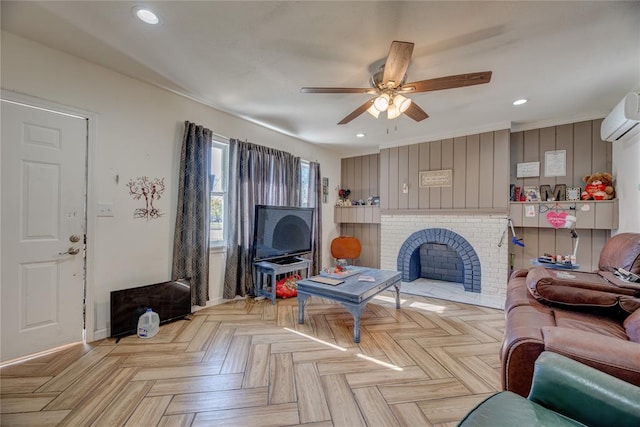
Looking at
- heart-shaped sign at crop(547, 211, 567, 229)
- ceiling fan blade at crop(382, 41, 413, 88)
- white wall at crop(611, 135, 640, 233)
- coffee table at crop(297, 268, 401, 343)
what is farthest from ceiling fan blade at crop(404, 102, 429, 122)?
heart-shaped sign at crop(547, 211, 567, 229)

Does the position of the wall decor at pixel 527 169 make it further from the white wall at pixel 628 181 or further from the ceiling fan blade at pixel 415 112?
the ceiling fan blade at pixel 415 112

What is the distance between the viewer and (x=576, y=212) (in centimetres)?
324

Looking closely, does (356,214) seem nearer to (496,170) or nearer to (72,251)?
(496,170)

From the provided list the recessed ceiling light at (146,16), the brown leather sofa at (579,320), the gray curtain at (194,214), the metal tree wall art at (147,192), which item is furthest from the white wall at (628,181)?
the metal tree wall art at (147,192)

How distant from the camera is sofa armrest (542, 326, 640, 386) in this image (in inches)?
37.5

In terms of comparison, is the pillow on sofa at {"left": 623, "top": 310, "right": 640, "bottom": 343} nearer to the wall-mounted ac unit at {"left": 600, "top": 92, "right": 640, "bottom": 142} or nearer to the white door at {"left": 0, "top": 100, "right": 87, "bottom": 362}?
the wall-mounted ac unit at {"left": 600, "top": 92, "right": 640, "bottom": 142}

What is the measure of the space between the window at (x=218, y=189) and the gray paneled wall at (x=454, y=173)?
106 inches

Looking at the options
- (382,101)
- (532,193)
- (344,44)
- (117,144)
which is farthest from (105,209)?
(532,193)

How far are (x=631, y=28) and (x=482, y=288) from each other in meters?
3.09

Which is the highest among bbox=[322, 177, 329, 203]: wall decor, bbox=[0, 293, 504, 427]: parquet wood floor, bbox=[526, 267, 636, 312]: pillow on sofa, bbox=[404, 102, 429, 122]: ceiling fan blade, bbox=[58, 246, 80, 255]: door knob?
bbox=[404, 102, 429, 122]: ceiling fan blade

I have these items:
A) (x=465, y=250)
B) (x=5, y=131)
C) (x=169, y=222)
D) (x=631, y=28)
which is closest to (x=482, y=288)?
(x=465, y=250)

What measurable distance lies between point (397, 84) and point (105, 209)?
273 centimetres

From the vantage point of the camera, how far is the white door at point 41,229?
76.9 inches

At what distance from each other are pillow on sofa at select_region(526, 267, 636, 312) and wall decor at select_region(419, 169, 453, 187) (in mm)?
2495
